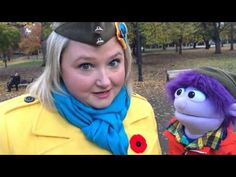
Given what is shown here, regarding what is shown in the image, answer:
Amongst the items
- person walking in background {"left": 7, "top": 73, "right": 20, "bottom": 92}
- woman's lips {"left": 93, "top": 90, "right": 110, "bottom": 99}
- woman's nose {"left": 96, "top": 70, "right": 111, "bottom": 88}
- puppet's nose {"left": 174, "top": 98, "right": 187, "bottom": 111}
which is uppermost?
woman's nose {"left": 96, "top": 70, "right": 111, "bottom": 88}

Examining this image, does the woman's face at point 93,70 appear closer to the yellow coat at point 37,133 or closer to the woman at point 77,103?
the woman at point 77,103

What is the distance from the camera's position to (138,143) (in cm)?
170

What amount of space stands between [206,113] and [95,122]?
3.03 feet

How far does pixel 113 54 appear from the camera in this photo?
5.02 ft

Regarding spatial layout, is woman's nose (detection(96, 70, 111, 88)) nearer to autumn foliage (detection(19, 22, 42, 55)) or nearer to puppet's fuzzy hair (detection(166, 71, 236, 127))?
puppet's fuzzy hair (detection(166, 71, 236, 127))

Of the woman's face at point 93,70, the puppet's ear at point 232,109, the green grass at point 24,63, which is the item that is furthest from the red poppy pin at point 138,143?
the green grass at point 24,63

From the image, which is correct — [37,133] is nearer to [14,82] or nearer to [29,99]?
[29,99]

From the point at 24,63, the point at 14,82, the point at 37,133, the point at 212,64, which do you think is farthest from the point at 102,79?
the point at 24,63

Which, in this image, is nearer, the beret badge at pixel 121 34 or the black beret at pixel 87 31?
the black beret at pixel 87 31

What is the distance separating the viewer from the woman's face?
1.47m

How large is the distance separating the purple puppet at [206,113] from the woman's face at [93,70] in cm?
79

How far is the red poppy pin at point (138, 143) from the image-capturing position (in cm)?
167

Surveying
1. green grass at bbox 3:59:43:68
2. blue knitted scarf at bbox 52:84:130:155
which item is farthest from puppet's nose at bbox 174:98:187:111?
green grass at bbox 3:59:43:68
